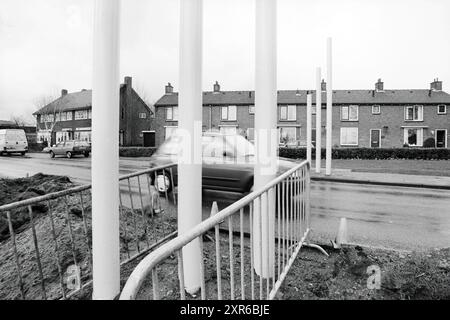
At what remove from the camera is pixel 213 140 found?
20.8 ft

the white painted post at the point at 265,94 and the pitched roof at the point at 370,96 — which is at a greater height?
the pitched roof at the point at 370,96

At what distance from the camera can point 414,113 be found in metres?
29.4

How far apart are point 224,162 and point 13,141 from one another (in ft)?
11.3

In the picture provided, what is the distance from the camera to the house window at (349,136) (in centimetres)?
2911

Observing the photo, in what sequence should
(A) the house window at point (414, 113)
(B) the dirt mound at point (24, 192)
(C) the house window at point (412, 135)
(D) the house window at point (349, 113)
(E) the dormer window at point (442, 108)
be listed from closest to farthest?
(B) the dirt mound at point (24, 192)
(C) the house window at point (412, 135)
(E) the dormer window at point (442, 108)
(A) the house window at point (414, 113)
(D) the house window at point (349, 113)

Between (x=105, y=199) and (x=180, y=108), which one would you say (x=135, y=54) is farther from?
(x=105, y=199)

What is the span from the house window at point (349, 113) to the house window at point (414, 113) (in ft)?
15.4

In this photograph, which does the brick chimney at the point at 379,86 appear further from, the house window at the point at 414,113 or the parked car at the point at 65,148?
the parked car at the point at 65,148

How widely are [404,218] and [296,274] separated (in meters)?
3.58

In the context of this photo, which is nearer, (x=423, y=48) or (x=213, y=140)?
(x=423, y=48)

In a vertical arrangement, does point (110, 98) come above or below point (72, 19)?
below

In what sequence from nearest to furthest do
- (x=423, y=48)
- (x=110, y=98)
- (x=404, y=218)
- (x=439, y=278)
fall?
1. (x=110, y=98)
2. (x=439, y=278)
3. (x=423, y=48)
4. (x=404, y=218)

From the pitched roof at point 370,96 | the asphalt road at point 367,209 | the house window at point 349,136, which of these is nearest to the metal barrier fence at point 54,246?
the asphalt road at point 367,209
